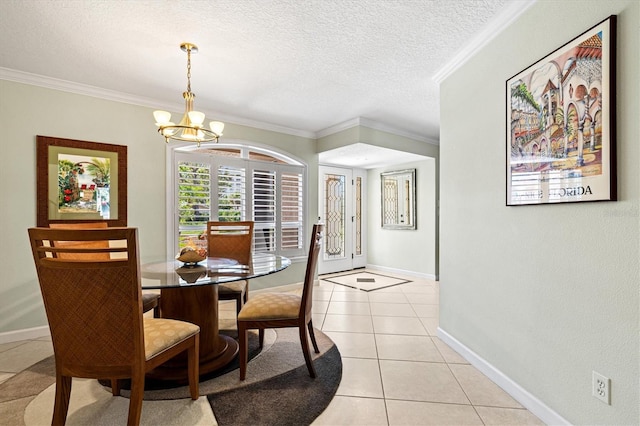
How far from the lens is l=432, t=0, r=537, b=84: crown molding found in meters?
1.88

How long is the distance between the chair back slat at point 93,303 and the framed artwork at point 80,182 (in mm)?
1956

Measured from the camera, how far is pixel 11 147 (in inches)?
111

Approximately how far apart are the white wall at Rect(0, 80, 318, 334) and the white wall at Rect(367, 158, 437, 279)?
411cm

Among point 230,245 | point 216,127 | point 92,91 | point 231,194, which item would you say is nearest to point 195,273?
point 230,245

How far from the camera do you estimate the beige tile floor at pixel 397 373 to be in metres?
1.75

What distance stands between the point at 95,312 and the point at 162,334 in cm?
36

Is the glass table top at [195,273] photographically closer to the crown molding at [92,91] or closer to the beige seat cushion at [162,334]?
the beige seat cushion at [162,334]

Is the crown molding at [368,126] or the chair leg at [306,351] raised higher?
the crown molding at [368,126]

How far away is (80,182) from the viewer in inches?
122

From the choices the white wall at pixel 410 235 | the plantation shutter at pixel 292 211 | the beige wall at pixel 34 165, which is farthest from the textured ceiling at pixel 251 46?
the white wall at pixel 410 235

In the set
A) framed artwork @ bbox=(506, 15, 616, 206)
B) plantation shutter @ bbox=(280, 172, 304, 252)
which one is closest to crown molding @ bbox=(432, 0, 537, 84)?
framed artwork @ bbox=(506, 15, 616, 206)

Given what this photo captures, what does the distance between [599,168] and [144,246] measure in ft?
12.7

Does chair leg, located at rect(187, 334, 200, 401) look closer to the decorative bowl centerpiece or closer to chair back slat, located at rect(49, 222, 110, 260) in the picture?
the decorative bowl centerpiece

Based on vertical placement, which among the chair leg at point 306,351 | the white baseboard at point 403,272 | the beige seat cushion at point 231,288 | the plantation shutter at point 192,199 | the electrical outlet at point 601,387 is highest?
the plantation shutter at point 192,199
